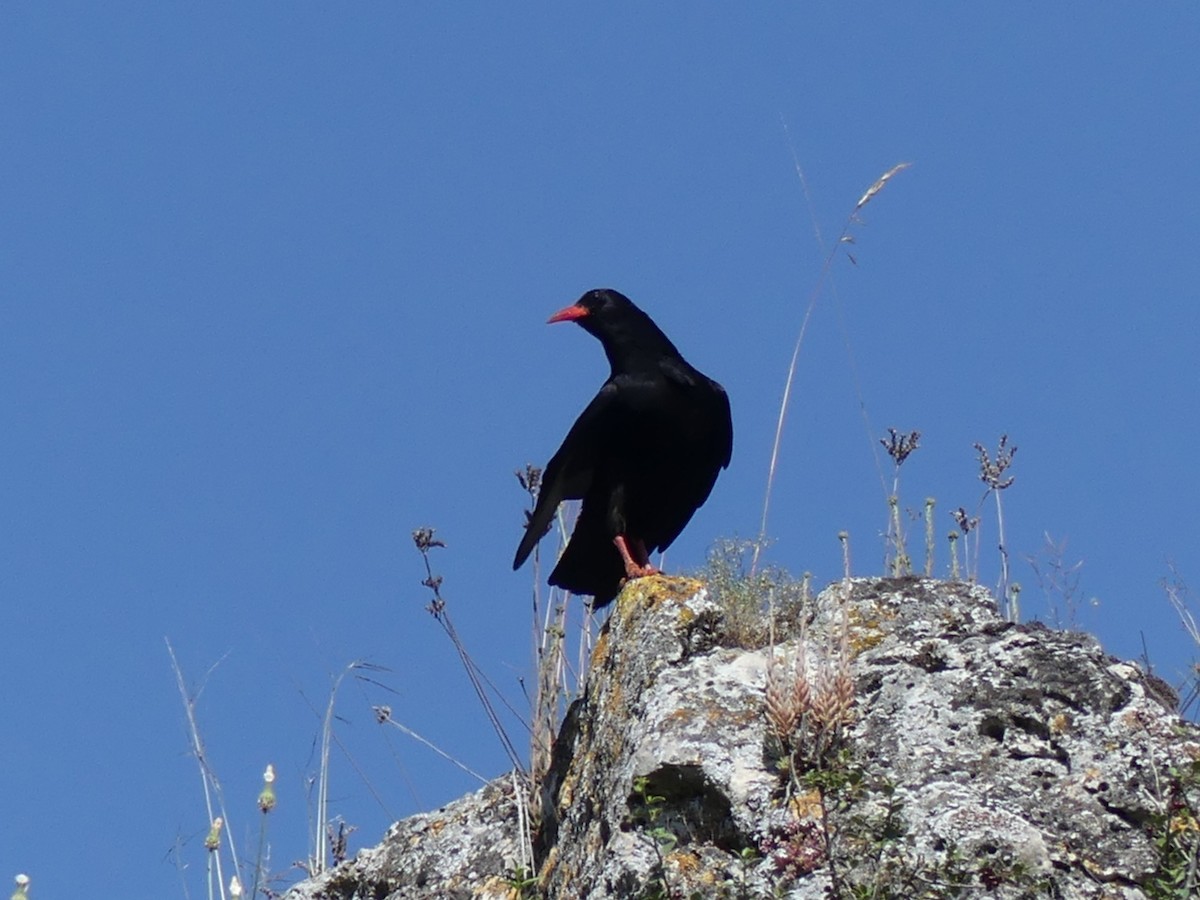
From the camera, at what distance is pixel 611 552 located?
5871 mm

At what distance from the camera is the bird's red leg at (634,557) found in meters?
5.45

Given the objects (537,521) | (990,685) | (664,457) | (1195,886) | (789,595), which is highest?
(664,457)

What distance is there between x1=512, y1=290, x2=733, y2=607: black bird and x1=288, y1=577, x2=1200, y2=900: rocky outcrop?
5.32 ft

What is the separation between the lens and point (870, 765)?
11.5 ft

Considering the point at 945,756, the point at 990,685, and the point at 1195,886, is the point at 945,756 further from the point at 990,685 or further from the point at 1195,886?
the point at 1195,886

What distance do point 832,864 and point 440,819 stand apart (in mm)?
1681

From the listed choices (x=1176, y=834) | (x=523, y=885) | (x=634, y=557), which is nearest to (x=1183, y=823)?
(x=1176, y=834)

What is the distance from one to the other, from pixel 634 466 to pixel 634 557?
0.33 m

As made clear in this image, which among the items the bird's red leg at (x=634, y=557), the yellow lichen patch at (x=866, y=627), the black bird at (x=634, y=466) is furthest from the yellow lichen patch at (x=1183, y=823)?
the black bird at (x=634, y=466)

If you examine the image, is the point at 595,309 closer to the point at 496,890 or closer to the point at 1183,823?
the point at 496,890

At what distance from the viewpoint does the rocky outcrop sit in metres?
3.24

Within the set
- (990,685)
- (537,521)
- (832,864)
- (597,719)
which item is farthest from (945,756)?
(537,521)

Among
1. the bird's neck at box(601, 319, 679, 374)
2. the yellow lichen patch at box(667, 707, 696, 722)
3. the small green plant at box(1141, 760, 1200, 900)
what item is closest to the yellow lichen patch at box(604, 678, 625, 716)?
the yellow lichen patch at box(667, 707, 696, 722)

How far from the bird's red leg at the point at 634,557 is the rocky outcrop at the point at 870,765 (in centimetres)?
118
